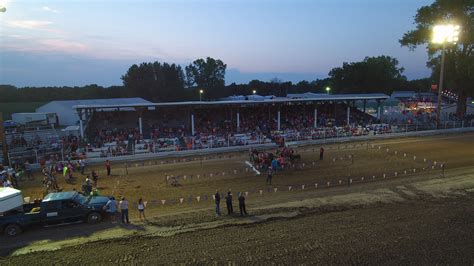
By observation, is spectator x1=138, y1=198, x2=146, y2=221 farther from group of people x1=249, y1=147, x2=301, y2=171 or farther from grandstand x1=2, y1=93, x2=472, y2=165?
grandstand x1=2, y1=93, x2=472, y2=165

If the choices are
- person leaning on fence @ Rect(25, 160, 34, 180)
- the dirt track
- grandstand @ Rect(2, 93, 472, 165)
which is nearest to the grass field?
grandstand @ Rect(2, 93, 472, 165)

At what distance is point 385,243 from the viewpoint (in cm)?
1172

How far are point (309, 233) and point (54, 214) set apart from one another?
35.4 ft

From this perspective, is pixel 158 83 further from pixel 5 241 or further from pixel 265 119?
pixel 5 241

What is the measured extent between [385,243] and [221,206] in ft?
25.2

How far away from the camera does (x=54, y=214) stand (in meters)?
14.1

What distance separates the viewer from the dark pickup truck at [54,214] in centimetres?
1370

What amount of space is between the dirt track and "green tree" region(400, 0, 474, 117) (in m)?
34.0

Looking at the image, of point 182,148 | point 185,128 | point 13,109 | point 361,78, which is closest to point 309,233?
point 182,148

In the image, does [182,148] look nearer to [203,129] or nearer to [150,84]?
[203,129]

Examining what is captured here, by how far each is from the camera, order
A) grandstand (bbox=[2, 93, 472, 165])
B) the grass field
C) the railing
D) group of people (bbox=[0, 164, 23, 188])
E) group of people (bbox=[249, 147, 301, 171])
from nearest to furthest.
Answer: group of people (bbox=[0, 164, 23, 188]) → group of people (bbox=[249, 147, 301, 171]) → the railing → grandstand (bbox=[2, 93, 472, 165]) → the grass field

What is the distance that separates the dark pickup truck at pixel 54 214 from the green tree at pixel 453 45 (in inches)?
1885

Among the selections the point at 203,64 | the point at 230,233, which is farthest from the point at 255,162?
the point at 203,64

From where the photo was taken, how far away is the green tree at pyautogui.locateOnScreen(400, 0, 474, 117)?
4366 centimetres
